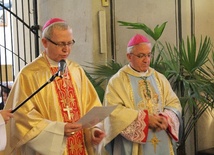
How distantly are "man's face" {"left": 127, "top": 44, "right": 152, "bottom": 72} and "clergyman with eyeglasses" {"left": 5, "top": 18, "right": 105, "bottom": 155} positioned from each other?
0.59m

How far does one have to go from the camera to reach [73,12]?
584cm

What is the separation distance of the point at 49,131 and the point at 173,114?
1213 millimetres

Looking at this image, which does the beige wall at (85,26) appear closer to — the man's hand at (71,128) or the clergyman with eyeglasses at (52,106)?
the clergyman with eyeglasses at (52,106)

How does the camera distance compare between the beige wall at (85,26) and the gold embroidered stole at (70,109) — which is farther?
the beige wall at (85,26)

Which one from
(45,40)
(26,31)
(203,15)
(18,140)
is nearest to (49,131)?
(18,140)

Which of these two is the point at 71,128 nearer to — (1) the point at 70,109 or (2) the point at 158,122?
(1) the point at 70,109

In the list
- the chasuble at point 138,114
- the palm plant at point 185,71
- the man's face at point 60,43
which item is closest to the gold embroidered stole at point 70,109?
the man's face at point 60,43

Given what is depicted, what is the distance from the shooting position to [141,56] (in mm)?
3738

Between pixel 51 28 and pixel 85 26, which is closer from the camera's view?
pixel 51 28

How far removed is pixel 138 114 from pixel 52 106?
81 cm

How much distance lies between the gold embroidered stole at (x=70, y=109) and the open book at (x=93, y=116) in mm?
245

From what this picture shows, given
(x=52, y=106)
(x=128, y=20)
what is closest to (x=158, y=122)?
(x=52, y=106)

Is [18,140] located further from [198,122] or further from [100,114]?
[198,122]

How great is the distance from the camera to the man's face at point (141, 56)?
12.3 ft
